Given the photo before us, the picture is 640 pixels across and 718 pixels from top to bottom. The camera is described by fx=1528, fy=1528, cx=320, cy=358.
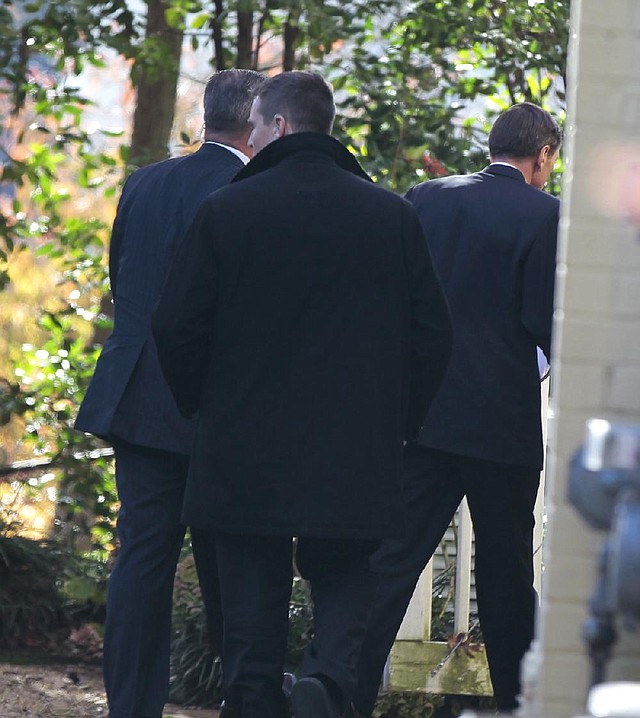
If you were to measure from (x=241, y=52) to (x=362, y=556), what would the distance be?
152 inches

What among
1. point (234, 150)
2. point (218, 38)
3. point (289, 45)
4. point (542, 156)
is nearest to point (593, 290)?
point (234, 150)

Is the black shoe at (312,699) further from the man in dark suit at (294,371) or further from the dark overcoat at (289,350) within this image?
the dark overcoat at (289,350)

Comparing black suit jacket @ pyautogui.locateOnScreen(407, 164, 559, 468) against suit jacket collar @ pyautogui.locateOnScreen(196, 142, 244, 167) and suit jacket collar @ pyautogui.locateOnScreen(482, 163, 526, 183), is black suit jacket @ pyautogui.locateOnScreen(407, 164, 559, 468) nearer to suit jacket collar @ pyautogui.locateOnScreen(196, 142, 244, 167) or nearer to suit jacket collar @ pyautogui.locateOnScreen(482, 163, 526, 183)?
suit jacket collar @ pyautogui.locateOnScreen(482, 163, 526, 183)

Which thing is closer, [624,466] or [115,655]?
[624,466]

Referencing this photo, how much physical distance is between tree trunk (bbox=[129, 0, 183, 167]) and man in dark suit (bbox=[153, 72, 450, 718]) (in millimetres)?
2949

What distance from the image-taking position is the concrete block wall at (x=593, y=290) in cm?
267

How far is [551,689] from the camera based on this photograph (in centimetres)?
267

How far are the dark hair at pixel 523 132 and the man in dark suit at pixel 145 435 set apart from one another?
80 centimetres

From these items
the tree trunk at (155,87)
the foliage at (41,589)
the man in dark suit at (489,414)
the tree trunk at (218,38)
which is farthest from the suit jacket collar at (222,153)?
the tree trunk at (218,38)

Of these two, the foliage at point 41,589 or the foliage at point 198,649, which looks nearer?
the foliage at point 198,649

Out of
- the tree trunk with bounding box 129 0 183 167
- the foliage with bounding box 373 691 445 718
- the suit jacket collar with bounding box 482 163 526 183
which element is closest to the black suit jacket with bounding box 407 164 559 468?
the suit jacket collar with bounding box 482 163 526 183

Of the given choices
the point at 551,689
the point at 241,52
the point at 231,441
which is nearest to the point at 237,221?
the point at 231,441

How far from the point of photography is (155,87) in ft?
26.8

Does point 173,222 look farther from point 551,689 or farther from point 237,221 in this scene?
point 551,689
